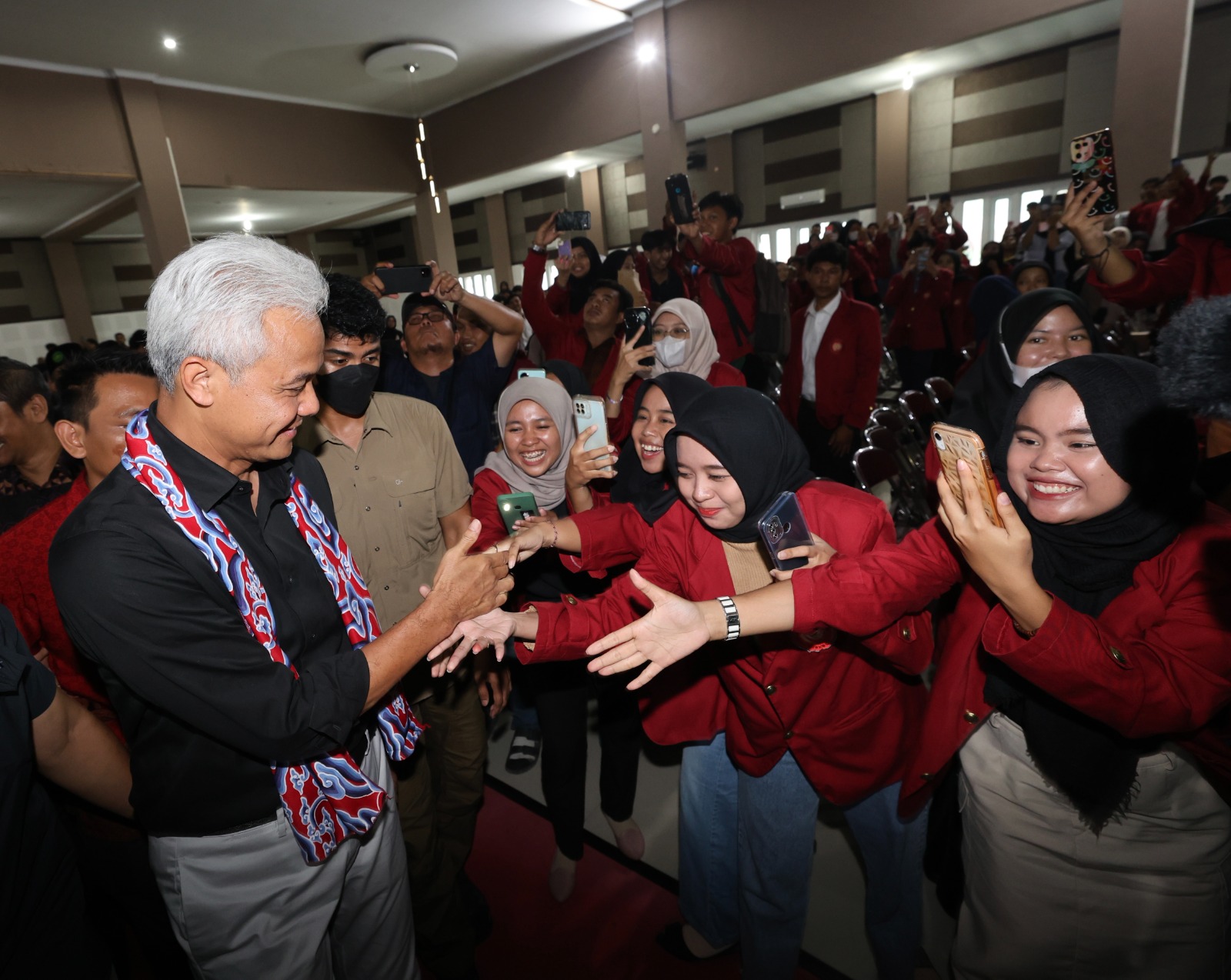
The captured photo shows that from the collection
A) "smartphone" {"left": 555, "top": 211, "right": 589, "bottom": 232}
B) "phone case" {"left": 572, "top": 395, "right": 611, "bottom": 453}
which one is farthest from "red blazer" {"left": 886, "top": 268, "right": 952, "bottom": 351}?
"phone case" {"left": 572, "top": 395, "right": 611, "bottom": 453}

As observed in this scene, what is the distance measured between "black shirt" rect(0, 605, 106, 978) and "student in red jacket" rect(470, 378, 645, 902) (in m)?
1.23

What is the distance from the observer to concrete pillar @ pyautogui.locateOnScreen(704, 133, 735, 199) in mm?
12852

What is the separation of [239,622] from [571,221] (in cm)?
391

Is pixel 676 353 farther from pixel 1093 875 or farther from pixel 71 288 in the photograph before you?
pixel 71 288

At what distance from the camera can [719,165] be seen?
13.0 meters

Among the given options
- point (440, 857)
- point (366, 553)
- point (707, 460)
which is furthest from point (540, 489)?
point (440, 857)

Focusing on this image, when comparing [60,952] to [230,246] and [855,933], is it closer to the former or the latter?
[230,246]

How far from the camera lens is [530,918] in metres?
2.32

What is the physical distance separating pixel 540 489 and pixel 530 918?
154cm

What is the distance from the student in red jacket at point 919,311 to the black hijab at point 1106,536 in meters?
5.62

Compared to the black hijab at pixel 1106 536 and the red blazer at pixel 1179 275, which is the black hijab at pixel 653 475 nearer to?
the black hijab at pixel 1106 536

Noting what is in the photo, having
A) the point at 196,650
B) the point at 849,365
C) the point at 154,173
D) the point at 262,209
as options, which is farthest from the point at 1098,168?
the point at 262,209

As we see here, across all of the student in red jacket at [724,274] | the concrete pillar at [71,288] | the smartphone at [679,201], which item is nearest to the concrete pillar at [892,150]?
the student in red jacket at [724,274]

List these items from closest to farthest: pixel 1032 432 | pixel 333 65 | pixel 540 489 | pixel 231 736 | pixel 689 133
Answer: pixel 231 736
pixel 1032 432
pixel 540 489
pixel 333 65
pixel 689 133
